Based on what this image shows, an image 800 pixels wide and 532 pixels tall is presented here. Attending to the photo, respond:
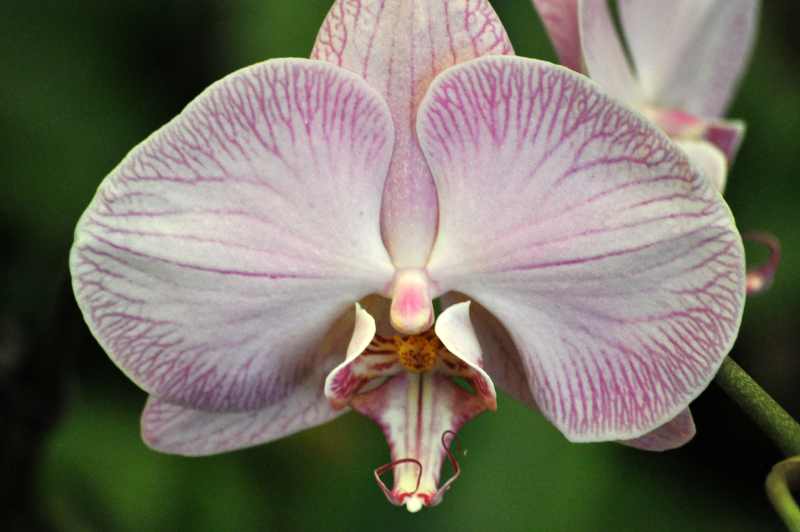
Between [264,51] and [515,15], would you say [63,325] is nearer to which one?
[264,51]

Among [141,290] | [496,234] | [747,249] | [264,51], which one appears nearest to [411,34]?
[496,234]

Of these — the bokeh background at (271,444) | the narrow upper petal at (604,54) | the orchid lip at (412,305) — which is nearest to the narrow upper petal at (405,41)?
the orchid lip at (412,305)

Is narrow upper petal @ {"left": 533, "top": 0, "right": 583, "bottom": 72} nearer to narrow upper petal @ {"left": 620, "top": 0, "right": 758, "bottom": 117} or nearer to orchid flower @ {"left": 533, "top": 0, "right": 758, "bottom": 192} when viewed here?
orchid flower @ {"left": 533, "top": 0, "right": 758, "bottom": 192}

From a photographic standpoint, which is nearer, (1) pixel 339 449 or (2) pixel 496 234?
(2) pixel 496 234

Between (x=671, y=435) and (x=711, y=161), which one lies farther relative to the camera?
(x=711, y=161)

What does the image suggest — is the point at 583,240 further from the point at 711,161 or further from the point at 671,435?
the point at 711,161

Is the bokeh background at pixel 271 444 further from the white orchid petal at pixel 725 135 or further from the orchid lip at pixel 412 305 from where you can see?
the orchid lip at pixel 412 305

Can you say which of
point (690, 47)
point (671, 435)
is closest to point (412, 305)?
point (671, 435)
